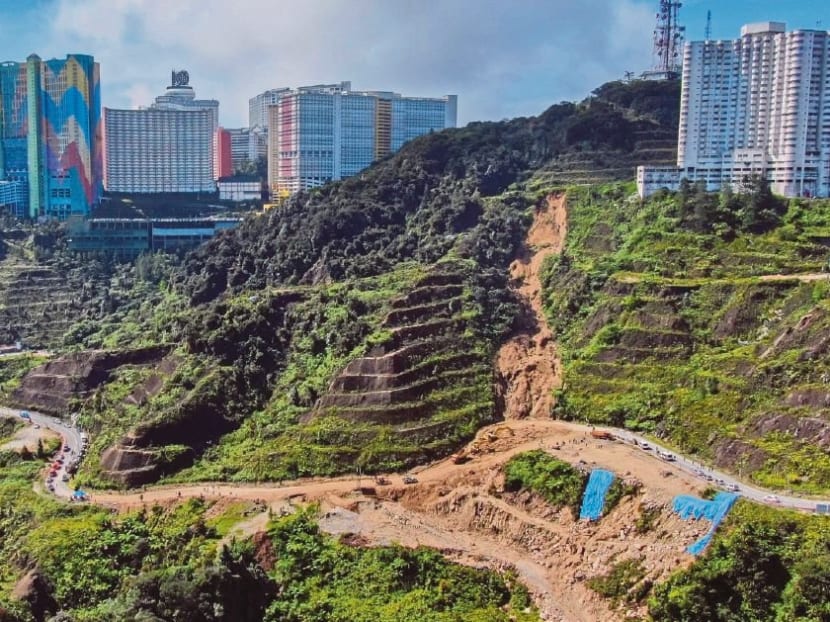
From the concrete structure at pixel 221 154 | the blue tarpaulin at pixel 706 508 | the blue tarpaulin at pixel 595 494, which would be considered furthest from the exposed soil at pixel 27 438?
the concrete structure at pixel 221 154

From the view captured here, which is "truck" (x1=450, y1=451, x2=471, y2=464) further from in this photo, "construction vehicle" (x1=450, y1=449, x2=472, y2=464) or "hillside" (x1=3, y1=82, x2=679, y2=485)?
"hillside" (x1=3, y1=82, x2=679, y2=485)

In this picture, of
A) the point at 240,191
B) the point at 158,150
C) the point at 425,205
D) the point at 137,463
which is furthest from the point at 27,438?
the point at 158,150

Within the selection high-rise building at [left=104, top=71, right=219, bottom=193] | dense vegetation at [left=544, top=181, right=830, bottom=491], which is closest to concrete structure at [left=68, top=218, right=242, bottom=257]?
high-rise building at [left=104, top=71, right=219, bottom=193]

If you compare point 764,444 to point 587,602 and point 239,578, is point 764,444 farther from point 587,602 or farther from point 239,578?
point 239,578

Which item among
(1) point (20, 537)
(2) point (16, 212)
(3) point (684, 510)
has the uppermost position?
(2) point (16, 212)

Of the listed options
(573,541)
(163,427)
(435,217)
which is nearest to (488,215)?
(435,217)
